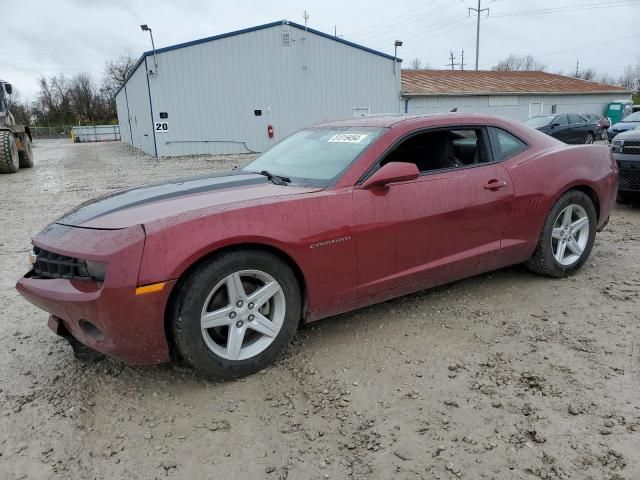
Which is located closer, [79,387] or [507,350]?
[79,387]

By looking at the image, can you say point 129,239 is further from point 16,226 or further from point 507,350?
point 16,226

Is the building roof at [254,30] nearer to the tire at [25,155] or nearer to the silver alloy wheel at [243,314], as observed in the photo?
the tire at [25,155]

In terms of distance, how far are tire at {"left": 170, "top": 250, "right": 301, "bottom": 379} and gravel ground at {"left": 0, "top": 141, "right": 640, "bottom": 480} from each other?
153 mm

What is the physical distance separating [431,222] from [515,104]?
30014mm

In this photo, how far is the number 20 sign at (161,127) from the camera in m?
20.5

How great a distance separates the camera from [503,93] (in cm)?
2881

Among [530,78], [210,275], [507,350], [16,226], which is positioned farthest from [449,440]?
[530,78]

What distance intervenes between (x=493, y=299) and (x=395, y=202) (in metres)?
1.32

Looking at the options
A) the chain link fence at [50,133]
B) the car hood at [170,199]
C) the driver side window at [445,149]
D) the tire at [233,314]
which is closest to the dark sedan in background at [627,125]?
the driver side window at [445,149]

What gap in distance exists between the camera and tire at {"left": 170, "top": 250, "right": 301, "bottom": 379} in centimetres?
253

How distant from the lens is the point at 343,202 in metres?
2.97

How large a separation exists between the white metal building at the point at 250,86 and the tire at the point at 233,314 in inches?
758

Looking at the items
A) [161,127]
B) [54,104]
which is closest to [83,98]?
[54,104]

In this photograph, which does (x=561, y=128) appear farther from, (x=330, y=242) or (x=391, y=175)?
(x=330, y=242)
